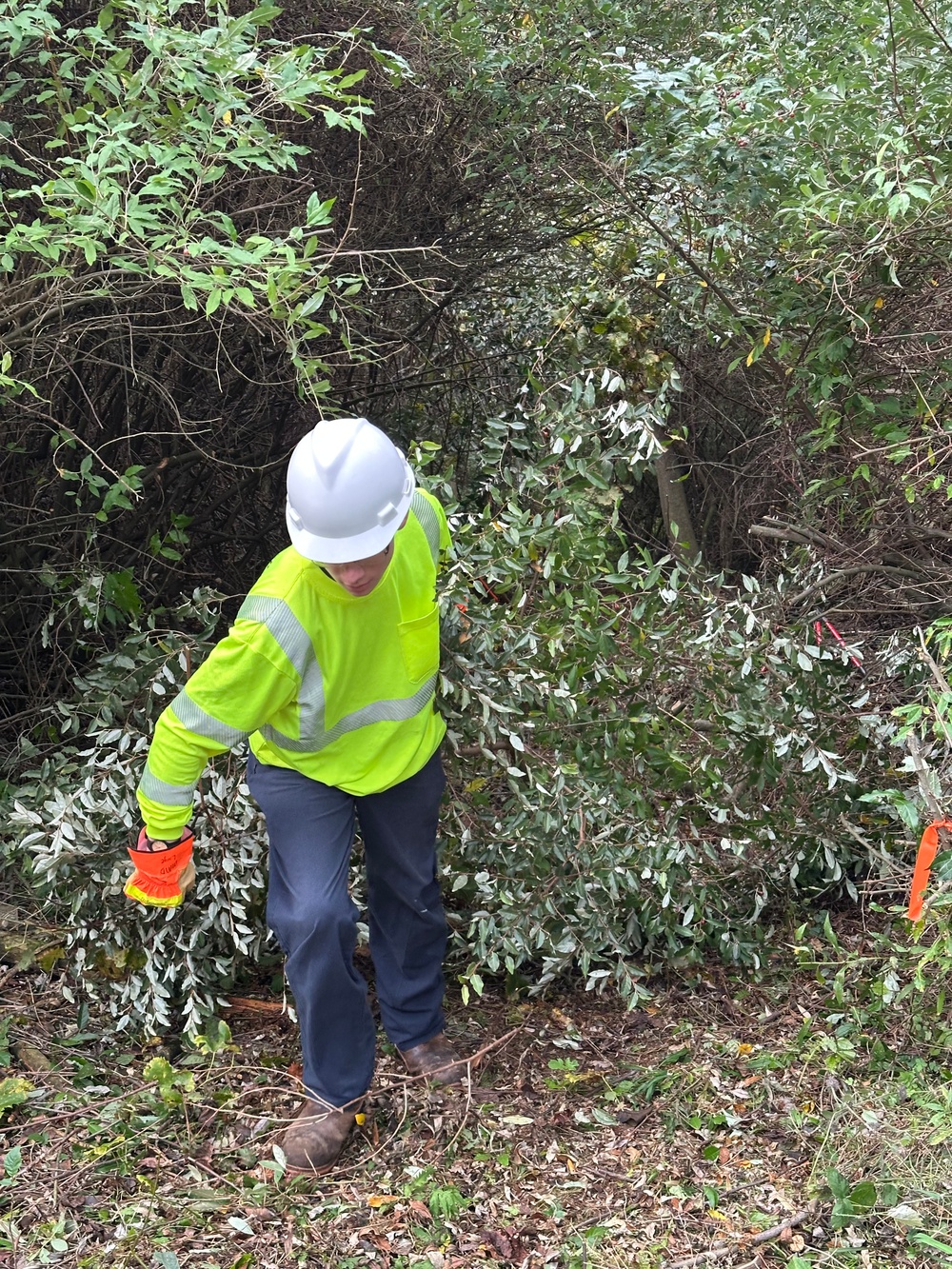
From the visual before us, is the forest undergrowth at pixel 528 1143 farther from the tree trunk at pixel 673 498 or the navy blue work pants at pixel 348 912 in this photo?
the tree trunk at pixel 673 498

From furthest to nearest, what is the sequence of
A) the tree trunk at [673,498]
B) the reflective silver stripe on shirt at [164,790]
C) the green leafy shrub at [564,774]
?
the tree trunk at [673,498] < the green leafy shrub at [564,774] < the reflective silver stripe on shirt at [164,790]

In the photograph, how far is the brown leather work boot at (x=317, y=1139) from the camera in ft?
8.61

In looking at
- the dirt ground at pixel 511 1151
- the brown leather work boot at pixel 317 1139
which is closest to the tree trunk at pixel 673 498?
the dirt ground at pixel 511 1151

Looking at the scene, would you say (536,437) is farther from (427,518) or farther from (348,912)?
(348,912)

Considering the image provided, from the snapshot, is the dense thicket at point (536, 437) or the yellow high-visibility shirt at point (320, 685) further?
the dense thicket at point (536, 437)

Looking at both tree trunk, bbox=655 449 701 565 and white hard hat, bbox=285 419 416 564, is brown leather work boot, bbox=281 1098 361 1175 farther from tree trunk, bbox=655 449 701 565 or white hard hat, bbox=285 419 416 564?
tree trunk, bbox=655 449 701 565

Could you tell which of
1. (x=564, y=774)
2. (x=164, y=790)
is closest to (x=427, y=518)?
(x=564, y=774)

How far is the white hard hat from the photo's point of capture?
7.66 ft

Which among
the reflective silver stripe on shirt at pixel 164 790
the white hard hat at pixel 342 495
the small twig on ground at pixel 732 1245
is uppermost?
the white hard hat at pixel 342 495

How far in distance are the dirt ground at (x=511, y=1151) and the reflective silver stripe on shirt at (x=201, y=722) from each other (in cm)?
99

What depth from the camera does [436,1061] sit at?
2.92 metres

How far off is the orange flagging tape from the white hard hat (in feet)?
4.57

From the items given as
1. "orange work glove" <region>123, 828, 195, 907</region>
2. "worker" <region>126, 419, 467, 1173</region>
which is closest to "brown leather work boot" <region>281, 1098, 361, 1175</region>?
"worker" <region>126, 419, 467, 1173</region>

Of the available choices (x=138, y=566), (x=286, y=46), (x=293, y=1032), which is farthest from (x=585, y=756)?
(x=286, y=46)
